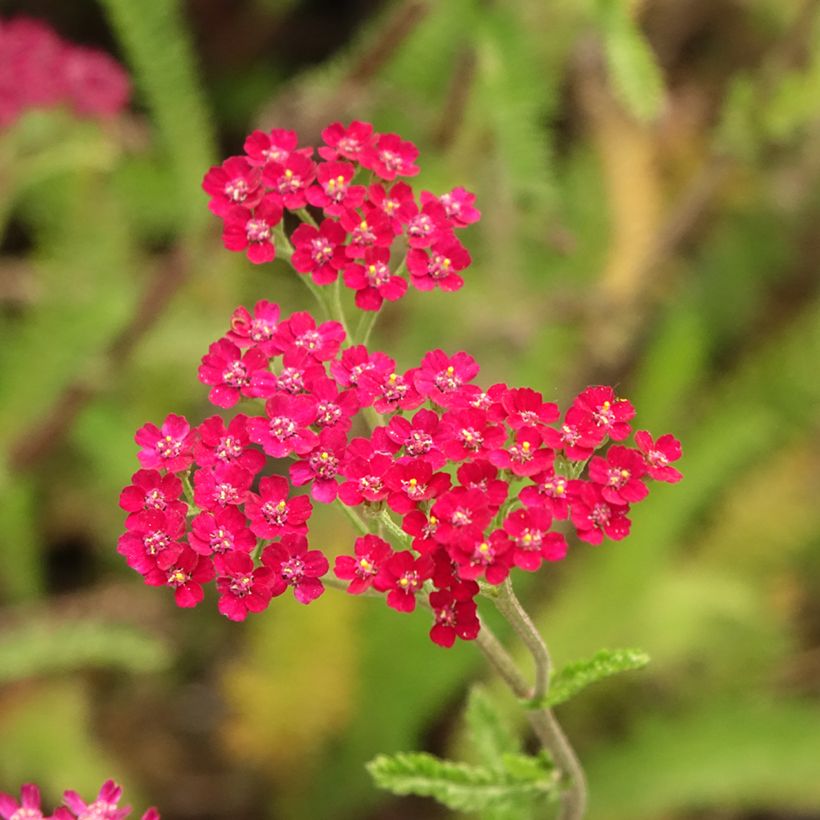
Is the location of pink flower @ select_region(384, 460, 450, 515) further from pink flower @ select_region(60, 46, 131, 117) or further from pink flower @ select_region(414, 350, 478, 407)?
pink flower @ select_region(60, 46, 131, 117)

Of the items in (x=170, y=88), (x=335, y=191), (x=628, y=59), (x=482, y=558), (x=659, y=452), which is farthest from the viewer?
(x=170, y=88)

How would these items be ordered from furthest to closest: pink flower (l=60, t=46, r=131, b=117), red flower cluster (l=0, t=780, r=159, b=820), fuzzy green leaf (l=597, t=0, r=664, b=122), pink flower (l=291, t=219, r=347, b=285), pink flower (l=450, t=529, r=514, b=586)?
1. pink flower (l=60, t=46, r=131, b=117)
2. fuzzy green leaf (l=597, t=0, r=664, b=122)
3. pink flower (l=291, t=219, r=347, b=285)
4. red flower cluster (l=0, t=780, r=159, b=820)
5. pink flower (l=450, t=529, r=514, b=586)

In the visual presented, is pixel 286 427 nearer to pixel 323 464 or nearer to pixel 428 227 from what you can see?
pixel 323 464

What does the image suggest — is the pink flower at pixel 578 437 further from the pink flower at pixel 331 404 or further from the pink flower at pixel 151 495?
the pink flower at pixel 151 495

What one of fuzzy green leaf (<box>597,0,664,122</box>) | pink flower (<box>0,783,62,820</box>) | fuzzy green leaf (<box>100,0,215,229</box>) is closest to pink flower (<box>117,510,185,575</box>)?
pink flower (<box>0,783,62,820</box>)

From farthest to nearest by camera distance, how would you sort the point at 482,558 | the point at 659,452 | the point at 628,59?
the point at 628,59, the point at 659,452, the point at 482,558

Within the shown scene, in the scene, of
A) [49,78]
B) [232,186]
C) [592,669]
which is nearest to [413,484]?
[592,669]
